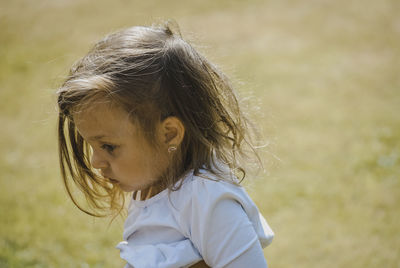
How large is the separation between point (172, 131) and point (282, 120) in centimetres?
378

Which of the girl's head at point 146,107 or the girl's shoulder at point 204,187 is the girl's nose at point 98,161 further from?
the girl's shoulder at point 204,187

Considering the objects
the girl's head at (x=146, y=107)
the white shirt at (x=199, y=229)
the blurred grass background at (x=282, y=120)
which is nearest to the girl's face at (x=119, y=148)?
the girl's head at (x=146, y=107)

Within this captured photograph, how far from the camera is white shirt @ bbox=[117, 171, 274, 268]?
1409 millimetres

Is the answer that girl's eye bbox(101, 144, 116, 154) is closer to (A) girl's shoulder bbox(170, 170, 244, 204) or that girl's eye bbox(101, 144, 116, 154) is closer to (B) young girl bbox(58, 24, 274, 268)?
(B) young girl bbox(58, 24, 274, 268)

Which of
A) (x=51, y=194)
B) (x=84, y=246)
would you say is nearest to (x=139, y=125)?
(x=84, y=246)

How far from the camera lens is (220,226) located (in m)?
1.41

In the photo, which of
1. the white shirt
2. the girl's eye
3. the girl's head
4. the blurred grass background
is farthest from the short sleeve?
the blurred grass background

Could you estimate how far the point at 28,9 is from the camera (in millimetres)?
9953

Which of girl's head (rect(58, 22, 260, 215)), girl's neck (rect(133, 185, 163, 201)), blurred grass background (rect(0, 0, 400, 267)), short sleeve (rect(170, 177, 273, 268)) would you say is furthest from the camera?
blurred grass background (rect(0, 0, 400, 267))

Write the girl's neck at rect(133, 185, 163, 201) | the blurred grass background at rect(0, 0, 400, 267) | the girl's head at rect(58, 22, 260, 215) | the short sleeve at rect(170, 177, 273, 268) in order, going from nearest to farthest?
the short sleeve at rect(170, 177, 273, 268)
the girl's head at rect(58, 22, 260, 215)
the girl's neck at rect(133, 185, 163, 201)
the blurred grass background at rect(0, 0, 400, 267)

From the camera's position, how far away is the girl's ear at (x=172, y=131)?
153 centimetres

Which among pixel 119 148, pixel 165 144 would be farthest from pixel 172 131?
pixel 119 148

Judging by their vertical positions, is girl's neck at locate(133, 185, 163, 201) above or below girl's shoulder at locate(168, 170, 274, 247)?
below

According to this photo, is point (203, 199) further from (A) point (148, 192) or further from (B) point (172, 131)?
(A) point (148, 192)
